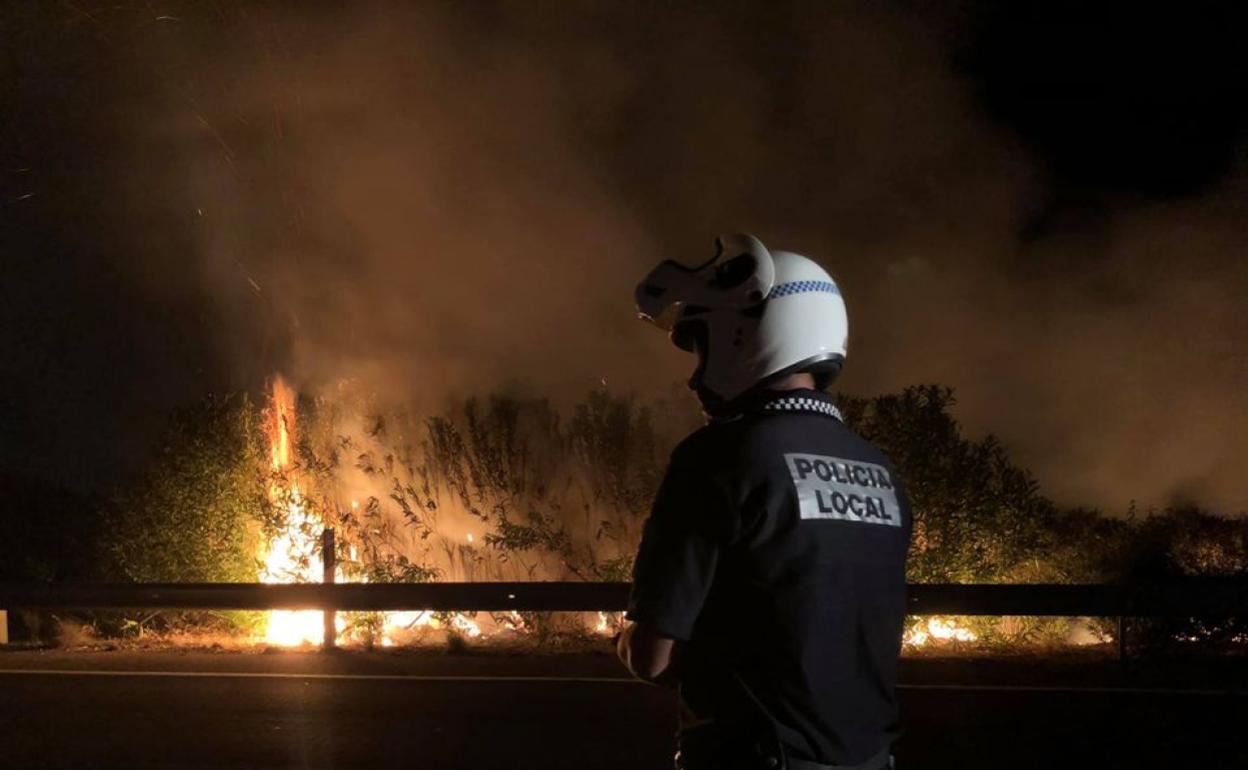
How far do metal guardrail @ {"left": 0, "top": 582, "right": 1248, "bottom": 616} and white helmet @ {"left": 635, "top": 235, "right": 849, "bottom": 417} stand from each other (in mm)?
6596

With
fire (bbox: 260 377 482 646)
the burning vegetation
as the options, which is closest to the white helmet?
fire (bbox: 260 377 482 646)

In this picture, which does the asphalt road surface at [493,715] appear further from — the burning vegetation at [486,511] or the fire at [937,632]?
the burning vegetation at [486,511]

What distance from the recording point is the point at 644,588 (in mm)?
1915

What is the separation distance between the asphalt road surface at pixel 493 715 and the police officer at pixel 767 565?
4.52 m

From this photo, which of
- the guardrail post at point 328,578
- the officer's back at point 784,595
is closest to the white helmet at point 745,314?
the officer's back at point 784,595

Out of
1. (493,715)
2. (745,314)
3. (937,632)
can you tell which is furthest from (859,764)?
(937,632)

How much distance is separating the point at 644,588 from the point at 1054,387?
52.1ft

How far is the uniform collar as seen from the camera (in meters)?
2.07

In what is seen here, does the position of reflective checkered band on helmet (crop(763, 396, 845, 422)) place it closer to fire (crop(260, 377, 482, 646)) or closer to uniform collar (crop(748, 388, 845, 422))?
uniform collar (crop(748, 388, 845, 422))

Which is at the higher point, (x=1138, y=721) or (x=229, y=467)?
(x=229, y=467)

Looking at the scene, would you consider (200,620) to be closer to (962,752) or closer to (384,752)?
(384,752)

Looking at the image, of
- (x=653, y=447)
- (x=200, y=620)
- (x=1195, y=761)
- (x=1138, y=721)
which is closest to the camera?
(x=1195, y=761)

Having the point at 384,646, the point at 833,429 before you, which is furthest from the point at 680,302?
the point at 384,646

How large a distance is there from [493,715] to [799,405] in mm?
5906
